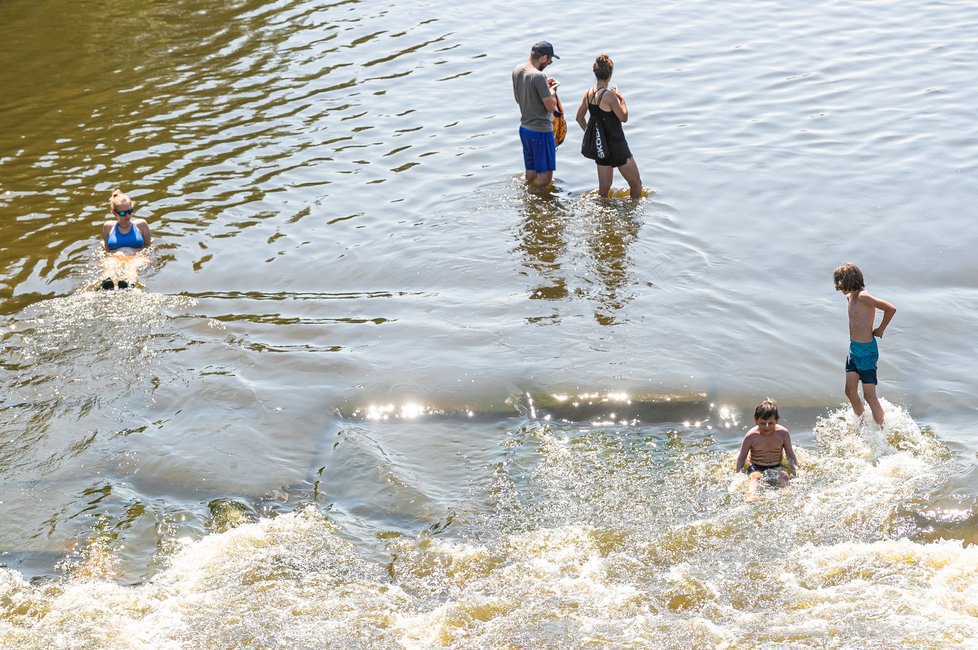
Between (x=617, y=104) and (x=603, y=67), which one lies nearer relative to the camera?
(x=603, y=67)

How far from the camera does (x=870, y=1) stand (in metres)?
23.6

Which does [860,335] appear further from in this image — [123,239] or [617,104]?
[123,239]

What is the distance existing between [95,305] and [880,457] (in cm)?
859

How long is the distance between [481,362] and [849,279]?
3.72 meters

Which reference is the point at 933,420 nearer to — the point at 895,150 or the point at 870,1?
the point at 895,150

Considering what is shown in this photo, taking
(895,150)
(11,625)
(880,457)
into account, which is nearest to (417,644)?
(11,625)

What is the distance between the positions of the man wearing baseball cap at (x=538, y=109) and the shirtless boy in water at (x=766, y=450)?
669 centimetres

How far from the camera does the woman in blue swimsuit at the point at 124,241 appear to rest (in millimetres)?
13023

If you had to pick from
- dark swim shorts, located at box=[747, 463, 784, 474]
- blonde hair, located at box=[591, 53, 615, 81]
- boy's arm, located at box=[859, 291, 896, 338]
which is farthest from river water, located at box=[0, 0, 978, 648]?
blonde hair, located at box=[591, 53, 615, 81]

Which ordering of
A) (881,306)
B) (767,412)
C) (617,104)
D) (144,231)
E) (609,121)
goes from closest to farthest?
(767,412)
(881,306)
(144,231)
(617,104)
(609,121)

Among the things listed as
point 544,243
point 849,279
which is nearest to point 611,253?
point 544,243

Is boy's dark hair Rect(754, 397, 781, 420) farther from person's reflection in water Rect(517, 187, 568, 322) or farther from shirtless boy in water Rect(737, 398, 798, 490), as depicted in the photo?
person's reflection in water Rect(517, 187, 568, 322)

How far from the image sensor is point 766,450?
8.80 meters

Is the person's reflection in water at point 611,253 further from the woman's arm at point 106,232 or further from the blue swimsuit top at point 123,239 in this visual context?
the woman's arm at point 106,232
